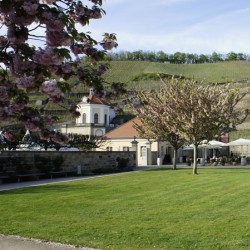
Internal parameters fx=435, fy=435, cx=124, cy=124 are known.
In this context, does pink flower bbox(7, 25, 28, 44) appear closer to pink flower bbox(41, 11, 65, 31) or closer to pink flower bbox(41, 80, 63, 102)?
pink flower bbox(41, 11, 65, 31)

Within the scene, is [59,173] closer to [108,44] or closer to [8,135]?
[8,135]

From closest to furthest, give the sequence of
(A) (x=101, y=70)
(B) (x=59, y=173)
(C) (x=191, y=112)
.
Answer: (A) (x=101, y=70) → (B) (x=59, y=173) → (C) (x=191, y=112)

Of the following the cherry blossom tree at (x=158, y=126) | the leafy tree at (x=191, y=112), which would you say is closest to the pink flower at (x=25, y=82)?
the leafy tree at (x=191, y=112)

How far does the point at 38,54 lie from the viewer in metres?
3.93

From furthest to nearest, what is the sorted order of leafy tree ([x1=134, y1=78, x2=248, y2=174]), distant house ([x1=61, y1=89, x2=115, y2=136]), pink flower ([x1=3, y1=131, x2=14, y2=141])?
distant house ([x1=61, y1=89, x2=115, y2=136]) → leafy tree ([x1=134, y1=78, x2=248, y2=174]) → pink flower ([x1=3, y1=131, x2=14, y2=141])

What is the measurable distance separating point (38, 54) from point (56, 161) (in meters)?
27.2

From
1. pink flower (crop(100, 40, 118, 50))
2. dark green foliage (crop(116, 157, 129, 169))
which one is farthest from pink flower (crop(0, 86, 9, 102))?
dark green foliage (crop(116, 157, 129, 169))

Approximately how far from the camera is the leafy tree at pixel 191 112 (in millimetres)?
29891

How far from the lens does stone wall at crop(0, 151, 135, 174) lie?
26.8 metres

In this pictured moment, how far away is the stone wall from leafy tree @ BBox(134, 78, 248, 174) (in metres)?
4.76

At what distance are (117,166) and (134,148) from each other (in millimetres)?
6009

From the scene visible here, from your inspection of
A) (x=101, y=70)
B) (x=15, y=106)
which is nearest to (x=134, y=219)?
(x=101, y=70)

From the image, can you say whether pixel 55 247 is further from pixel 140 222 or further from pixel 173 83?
pixel 173 83

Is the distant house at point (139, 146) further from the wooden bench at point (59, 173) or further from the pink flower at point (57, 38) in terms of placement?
the pink flower at point (57, 38)
